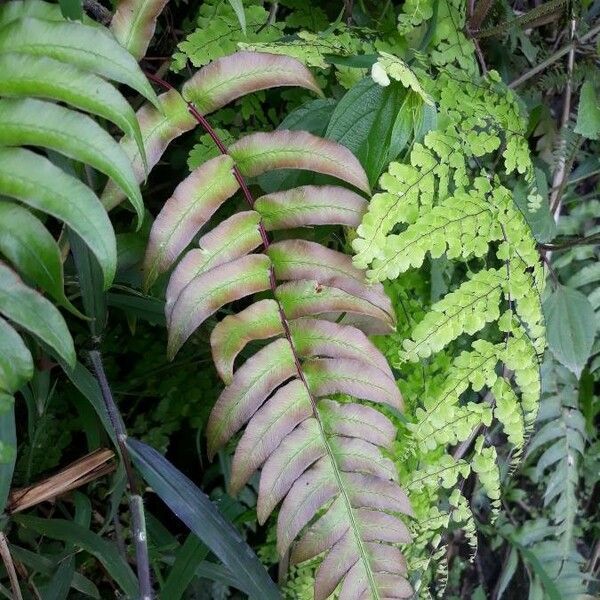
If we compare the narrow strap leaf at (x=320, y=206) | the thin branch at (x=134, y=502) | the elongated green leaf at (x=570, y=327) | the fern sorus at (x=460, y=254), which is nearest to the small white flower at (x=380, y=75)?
the fern sorus at (x=460, y=254)

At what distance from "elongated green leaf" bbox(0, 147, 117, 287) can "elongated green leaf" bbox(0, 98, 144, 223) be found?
15mm

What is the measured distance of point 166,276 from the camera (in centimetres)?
87

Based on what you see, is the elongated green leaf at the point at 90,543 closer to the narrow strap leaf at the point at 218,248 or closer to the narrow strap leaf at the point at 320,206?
the narrow strap leaf at the point at 218,248

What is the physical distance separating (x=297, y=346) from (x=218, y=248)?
0.12m

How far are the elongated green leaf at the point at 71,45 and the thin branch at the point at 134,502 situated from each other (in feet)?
1.14

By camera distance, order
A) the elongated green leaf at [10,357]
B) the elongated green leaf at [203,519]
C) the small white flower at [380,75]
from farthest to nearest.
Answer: the elongated green leaf at [203,519] < the small white flower at [380,75] < the elongated green leaf at [10,357]

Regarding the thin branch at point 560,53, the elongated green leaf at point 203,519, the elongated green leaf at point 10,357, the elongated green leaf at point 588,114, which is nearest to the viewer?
the elongated green leaf at point 10,357

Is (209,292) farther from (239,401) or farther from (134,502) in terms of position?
(134,502)

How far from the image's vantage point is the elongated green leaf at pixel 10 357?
1.88ft

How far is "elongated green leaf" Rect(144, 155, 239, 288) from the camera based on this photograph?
2.32ft

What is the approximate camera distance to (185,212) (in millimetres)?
717

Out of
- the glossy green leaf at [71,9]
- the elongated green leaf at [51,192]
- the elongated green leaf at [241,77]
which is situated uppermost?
the elongated green leaf at [241,77]

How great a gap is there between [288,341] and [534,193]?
448 millimetres

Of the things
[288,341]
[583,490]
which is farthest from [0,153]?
[583,490]
